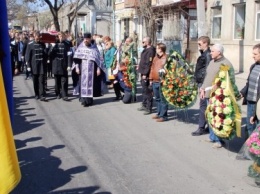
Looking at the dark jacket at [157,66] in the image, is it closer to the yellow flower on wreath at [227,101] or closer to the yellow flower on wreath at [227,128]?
the yellow flower on wreath at [227,101]

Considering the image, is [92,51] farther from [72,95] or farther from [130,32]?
[130,32]

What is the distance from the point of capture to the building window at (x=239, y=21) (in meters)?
18.0

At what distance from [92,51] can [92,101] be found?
1396mm

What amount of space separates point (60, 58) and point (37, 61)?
2.22 ft

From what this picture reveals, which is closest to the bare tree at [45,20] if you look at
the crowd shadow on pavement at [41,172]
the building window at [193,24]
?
the building window at [193,24]

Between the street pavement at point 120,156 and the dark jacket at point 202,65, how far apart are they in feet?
3.65

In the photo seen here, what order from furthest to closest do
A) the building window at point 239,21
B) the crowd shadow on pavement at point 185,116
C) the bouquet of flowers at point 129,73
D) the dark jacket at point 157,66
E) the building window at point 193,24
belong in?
the building window at point 193,24
the building window at point 239,21
the bouquet of flowers at point 129,73
the crowd shadow on pavement at point 185,116
the dark jacket at point 157,66

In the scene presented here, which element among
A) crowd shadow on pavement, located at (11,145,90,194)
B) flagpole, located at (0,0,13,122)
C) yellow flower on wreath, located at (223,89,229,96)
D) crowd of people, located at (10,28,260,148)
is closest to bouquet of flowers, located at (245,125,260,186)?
yellow flower on wreath, located at (223,89,229,96)

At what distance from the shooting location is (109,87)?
14320 millimetres

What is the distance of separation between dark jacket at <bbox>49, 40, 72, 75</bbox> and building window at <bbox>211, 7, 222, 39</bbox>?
1037 centimetres

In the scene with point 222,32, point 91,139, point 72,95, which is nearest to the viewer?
point 91,139

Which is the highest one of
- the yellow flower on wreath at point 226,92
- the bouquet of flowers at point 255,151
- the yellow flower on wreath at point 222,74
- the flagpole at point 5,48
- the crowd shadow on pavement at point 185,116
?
the flagpole at point 5,48

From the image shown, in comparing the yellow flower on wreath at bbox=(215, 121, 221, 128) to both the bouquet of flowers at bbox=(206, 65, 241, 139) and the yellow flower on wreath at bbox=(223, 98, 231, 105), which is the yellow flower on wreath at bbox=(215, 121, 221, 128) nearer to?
the bouquet of flowers at bbox=(206, 65, 241, 139)

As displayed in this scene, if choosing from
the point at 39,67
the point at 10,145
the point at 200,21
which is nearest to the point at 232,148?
the point at 10,145
